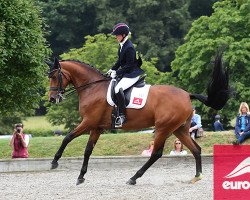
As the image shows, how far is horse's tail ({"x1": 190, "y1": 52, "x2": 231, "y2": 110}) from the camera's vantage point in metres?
14.0

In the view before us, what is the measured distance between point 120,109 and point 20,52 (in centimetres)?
677

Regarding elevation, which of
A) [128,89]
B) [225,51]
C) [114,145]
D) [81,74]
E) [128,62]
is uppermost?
[128,62]

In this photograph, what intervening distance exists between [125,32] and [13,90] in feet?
25.6

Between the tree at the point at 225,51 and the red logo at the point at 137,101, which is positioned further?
the tree at the point at 225,51

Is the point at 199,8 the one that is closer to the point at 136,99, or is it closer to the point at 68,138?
the point at 136,99

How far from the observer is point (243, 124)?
19.5m

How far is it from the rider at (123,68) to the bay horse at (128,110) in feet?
0.71

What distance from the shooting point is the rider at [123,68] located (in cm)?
1341

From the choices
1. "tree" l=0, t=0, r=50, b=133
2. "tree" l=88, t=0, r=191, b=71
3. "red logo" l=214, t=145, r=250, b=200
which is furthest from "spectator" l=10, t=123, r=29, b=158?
"tree" l=88, t=0, r=191, b=71

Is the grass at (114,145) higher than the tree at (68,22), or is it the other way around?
the grass at (114,145)

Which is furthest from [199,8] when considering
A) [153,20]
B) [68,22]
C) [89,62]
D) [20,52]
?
[20,52]

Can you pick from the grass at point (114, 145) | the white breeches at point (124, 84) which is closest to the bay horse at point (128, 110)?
the white breeches at point (124, 84)

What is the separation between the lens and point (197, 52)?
40219mm

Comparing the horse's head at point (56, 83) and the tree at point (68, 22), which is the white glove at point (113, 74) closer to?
the horse's head at point (56, 83)
